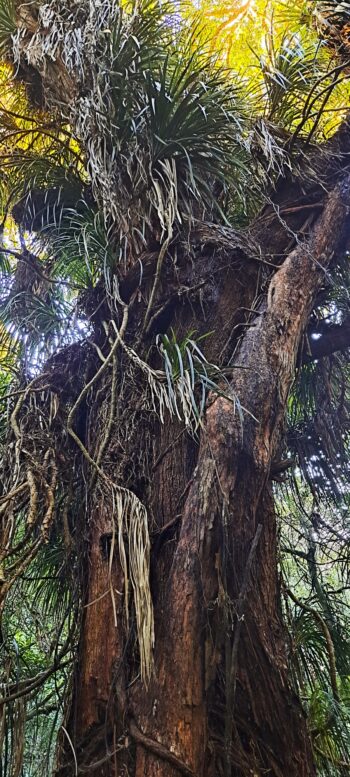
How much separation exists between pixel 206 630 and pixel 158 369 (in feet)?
2.95

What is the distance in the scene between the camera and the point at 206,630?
1.47m

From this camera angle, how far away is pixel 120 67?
2.32 metres

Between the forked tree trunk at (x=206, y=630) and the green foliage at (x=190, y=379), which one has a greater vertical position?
the green foliage at (x=190, y=379)

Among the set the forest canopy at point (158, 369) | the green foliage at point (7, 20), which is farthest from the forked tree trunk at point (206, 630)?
the green foliage at point (7, 20)

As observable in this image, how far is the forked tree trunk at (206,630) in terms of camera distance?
1354 millimetres

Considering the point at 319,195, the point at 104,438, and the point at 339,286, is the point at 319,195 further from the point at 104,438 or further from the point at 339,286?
the point at 104,438

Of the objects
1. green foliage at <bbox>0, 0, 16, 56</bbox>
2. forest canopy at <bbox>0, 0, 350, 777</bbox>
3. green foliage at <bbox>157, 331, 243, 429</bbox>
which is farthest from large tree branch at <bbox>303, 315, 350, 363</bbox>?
green foliage at <bbox>0, 0, 16, 56</bbox>

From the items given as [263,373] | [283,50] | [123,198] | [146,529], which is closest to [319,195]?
[283,50]

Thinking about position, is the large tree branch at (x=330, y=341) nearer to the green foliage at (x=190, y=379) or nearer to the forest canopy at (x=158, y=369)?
the forest canopy at (x=158, y=369)

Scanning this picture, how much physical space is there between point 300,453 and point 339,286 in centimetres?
93

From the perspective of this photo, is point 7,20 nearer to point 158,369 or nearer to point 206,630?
point 158,369

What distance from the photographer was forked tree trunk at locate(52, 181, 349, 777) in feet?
4.44

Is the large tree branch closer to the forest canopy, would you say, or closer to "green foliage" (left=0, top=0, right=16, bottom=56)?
the forest canopy

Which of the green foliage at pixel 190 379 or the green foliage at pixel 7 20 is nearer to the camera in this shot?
the green foliage at pixel 190 379
